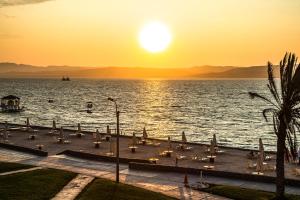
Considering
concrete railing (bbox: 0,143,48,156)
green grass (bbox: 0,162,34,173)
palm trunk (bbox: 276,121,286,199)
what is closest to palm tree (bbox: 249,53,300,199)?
palm trunk (bbox: 276,121,286,199)

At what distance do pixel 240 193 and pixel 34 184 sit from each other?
13.7 m

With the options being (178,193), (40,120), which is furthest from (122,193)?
(40,120)

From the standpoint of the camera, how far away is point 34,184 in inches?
1231

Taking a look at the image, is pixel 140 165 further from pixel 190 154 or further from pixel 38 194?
pixel 38 194

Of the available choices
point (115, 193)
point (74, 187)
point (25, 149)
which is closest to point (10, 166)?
point (74, 187)

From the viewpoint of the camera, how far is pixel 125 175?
1447 inches

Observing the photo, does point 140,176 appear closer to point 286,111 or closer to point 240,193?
point 240,193

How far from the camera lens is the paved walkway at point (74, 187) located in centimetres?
2903

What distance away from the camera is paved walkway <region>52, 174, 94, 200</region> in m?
29.0

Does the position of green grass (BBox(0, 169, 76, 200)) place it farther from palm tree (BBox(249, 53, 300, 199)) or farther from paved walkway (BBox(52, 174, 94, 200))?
palm tree (BBox(249, 53, 300, 199))

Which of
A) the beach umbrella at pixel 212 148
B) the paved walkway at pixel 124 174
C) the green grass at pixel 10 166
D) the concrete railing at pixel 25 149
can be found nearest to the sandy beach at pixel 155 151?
the beach umbrella at pixel 212 148

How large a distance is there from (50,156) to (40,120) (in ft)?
266

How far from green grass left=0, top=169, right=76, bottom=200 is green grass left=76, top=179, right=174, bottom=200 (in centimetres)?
215

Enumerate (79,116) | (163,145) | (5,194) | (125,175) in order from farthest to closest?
(79,116), (163,145), (125,175), (5,194)
